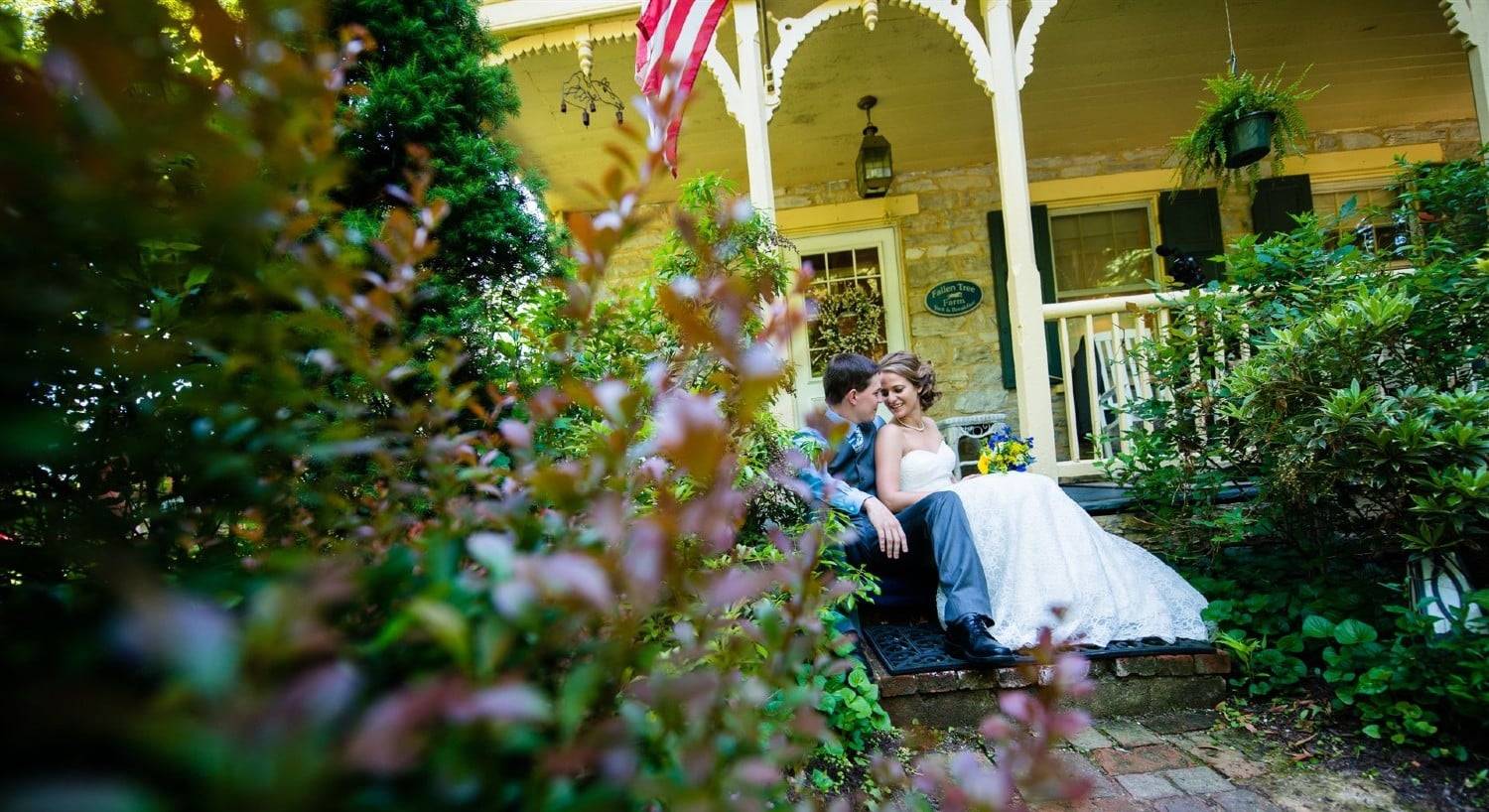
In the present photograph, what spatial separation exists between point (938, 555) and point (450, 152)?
242 cm

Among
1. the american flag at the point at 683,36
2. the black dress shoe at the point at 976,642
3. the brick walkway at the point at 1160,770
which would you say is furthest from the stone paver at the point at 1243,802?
the american flag at the point at 683,36

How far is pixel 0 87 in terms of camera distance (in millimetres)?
419

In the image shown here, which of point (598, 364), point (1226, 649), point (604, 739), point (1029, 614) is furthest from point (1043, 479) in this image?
point (604, 739)

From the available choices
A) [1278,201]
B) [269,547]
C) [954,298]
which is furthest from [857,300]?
[269,547]

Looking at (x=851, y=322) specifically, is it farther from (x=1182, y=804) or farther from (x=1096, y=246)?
(x=1182, y=804)

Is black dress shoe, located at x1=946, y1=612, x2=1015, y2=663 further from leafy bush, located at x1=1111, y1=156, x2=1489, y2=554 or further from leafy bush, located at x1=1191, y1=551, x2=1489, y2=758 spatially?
leafy bush, located at x1=1111, y1=156, x2=1489, y2=554

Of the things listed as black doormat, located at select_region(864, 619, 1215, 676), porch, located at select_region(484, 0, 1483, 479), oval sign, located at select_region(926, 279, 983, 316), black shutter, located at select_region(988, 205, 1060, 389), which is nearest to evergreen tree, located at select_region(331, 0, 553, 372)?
porch, located at select_region(484, 0, 1483, 479)

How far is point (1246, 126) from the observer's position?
3.59 m

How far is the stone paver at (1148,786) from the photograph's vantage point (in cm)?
182

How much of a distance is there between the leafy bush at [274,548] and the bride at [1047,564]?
1.91 meters

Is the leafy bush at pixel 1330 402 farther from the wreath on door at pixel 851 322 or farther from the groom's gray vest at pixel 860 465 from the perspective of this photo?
the wreath on door at pixel 851 322

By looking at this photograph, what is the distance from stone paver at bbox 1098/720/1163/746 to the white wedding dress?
26 centimetres

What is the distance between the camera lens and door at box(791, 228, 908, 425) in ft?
20.2

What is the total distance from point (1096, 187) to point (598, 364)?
5504 mm
